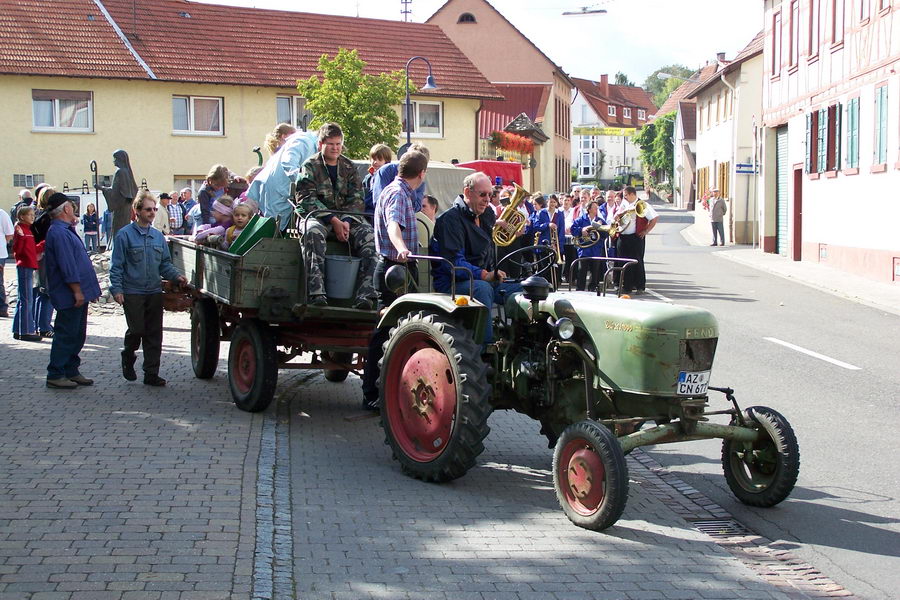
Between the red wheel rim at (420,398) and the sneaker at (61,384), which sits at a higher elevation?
the red wheel rim at (420,398)

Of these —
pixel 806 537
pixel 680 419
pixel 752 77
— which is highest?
pixel 752 77

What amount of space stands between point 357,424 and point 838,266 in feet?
69.8

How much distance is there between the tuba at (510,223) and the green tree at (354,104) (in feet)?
91.8

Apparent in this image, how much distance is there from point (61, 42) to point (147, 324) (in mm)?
32094

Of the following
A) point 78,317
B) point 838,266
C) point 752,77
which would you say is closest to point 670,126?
point 752,77

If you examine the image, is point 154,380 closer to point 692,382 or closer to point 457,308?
point 457,308

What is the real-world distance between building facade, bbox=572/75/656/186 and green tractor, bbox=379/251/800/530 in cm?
12331

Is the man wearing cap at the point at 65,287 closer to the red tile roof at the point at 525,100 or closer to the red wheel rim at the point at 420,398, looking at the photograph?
the red wheel rim at the point at 420,398

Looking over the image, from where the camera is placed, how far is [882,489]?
7023 mm

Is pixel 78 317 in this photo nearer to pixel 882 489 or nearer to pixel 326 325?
pixel 326 325

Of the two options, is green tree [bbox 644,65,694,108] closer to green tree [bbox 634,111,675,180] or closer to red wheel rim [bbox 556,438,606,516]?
green tree [bbox 634,111,675,180]

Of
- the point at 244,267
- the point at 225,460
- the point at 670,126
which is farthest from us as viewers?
the point at 670,126

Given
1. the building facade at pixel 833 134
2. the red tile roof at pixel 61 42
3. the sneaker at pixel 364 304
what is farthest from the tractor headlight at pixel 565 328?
the red tile roof at pixel 61 42

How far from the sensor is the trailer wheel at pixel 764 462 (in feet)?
21.0
